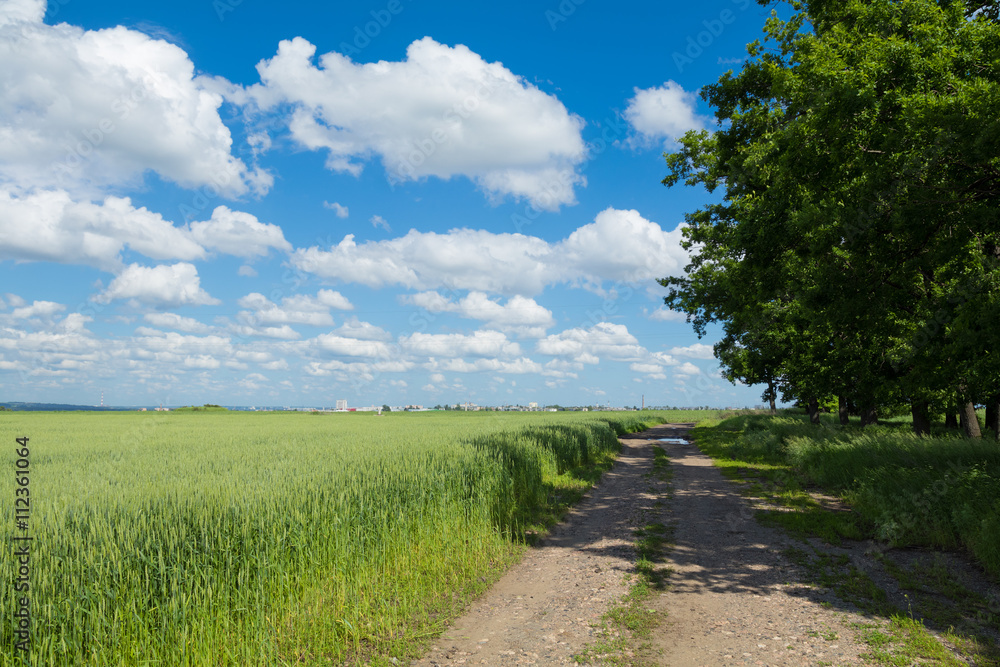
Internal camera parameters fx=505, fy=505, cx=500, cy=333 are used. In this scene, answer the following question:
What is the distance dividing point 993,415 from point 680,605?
20.6 m

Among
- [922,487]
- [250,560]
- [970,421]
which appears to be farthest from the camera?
[970,421]

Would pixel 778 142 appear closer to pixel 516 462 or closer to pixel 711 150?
pixel 711 150

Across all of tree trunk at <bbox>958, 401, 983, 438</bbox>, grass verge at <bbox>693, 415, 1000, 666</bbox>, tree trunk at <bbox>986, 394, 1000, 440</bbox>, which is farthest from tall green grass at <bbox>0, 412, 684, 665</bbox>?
tree trunk at <bbox>986, 394, 1000, 440</bbox>

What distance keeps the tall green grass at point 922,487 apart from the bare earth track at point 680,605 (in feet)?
7.56

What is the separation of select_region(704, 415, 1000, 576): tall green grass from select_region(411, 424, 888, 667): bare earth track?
90.7 inches

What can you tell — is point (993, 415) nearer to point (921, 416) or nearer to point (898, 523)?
point (921, 416)

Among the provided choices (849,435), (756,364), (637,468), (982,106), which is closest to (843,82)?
(982,106)

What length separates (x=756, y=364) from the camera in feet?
99.5

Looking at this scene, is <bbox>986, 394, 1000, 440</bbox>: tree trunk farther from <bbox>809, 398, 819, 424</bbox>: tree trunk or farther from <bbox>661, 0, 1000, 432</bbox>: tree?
<bbox>809, 398, 819, 424</bbox>: tree trunk

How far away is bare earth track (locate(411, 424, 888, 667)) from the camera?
5.49 metres

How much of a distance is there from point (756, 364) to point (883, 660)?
27.7 metres

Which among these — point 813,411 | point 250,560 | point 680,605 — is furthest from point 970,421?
point 250,560

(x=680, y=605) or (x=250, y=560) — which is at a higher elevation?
(x=250, y=560)

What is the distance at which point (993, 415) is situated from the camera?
757 inches
